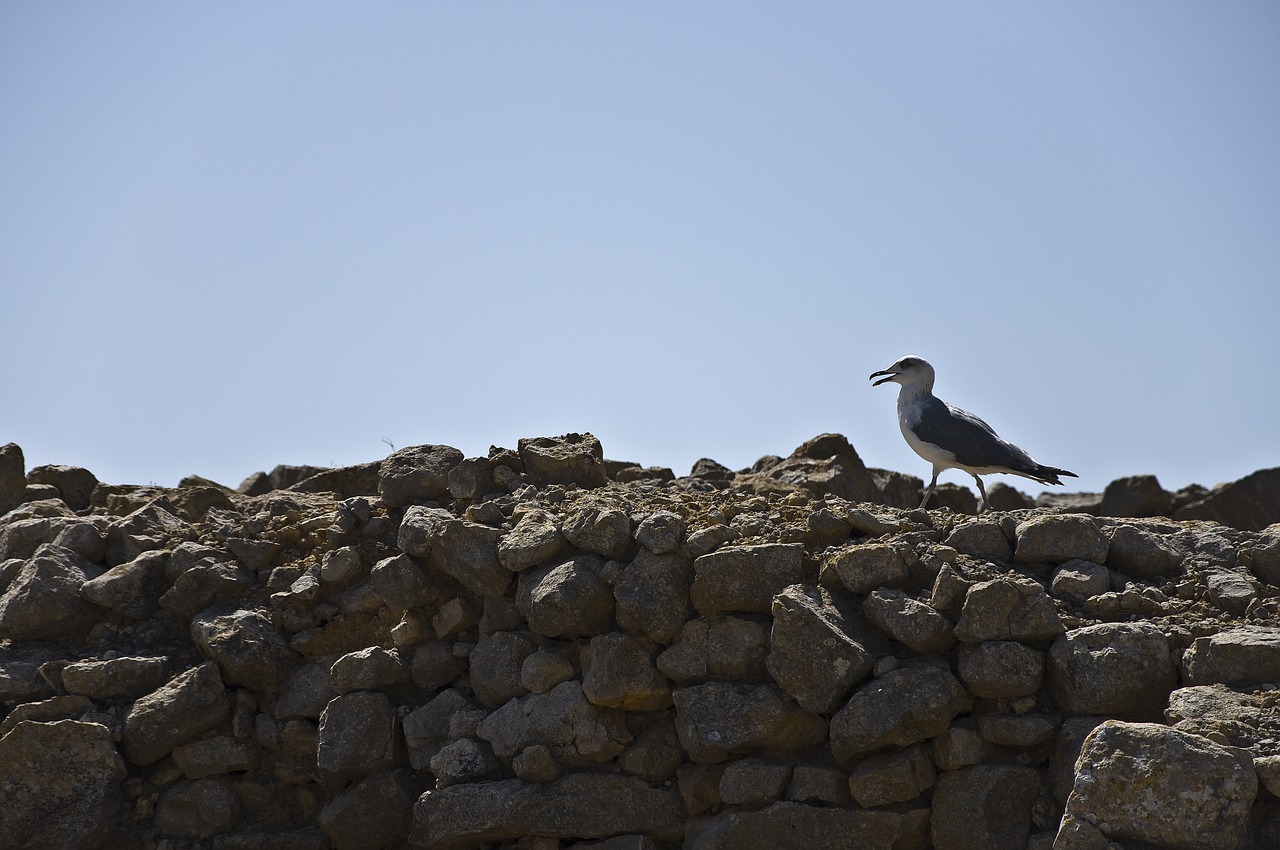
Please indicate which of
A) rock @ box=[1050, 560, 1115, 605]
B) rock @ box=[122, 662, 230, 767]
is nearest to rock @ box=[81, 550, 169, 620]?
rock @ box=[122, 662, 230, 767]

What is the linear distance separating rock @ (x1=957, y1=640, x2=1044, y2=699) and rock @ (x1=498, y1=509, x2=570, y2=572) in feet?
8.58

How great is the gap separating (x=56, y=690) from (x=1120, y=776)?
6552 mm

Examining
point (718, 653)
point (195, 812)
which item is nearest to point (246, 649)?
point (195, 812)

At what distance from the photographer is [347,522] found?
8.63 meters

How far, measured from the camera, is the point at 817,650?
22.0ft

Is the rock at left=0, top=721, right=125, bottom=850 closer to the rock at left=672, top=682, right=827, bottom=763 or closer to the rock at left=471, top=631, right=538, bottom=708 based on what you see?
the rock at left=471, top=631, right=538, bottom=708

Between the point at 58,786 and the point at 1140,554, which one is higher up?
the point at 1140,554

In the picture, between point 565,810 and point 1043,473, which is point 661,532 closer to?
point 565,810

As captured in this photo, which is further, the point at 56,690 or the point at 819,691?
the point at 56,690

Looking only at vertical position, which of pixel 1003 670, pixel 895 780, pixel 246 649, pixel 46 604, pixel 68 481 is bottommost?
pixel 895 780

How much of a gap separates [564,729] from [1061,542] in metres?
3.13

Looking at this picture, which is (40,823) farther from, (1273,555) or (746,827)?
(1273,555)

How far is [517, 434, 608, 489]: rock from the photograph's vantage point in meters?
8.95

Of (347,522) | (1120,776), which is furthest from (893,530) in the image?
(347,522)
